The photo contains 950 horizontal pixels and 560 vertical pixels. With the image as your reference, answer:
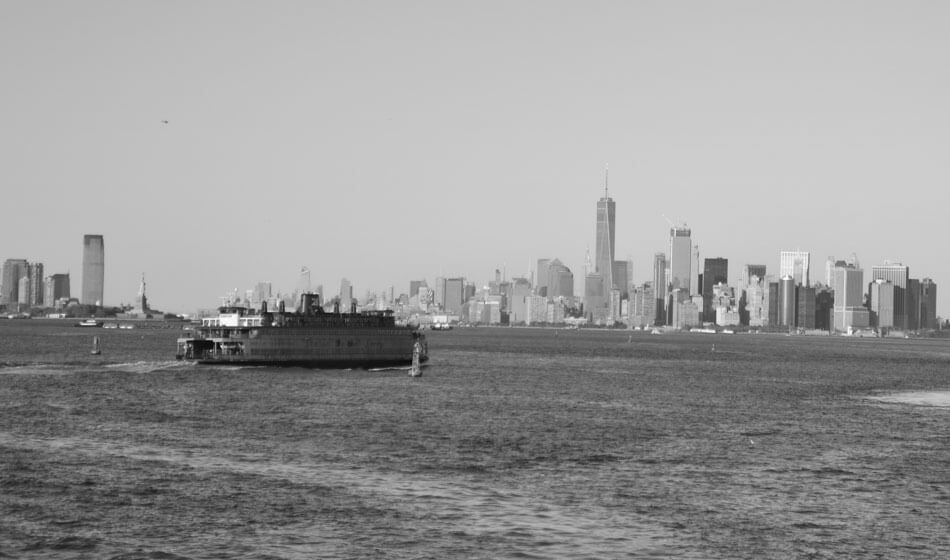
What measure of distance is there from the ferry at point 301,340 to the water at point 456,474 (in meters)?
31.2

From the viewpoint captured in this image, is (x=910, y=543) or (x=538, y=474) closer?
(x=910, y=543)

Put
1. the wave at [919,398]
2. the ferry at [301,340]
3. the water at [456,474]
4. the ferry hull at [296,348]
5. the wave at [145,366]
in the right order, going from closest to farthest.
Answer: the water at [456,474]
the wave at [919,398]
the wave at [145,366]
the ferry hull at [296,348]
the ferry at [301,340]

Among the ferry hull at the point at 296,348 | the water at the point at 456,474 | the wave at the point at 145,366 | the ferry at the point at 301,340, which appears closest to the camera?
the water at the point at 456,474

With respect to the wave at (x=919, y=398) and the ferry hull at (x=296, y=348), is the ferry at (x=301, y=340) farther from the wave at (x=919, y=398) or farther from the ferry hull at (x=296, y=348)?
the wave at (x=919, y=398)

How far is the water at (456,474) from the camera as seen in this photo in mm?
45531

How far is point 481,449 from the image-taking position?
70.6 m

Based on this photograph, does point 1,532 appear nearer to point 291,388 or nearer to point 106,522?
point 106,522

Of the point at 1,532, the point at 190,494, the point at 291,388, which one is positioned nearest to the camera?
the point at 1,532

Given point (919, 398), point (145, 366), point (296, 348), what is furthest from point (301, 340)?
point (919, 398)

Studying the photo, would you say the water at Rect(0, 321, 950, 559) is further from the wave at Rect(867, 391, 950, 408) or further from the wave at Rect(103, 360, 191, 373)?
the wave at Rect(103, 360, 191, 373)

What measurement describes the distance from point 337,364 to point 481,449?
275 ft

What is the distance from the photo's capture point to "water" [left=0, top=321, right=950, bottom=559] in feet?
149

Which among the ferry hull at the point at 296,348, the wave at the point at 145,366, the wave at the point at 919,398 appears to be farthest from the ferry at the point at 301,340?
the wave at the point at 919,398

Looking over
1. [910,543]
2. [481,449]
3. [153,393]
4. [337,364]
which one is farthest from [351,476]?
[337,364]
